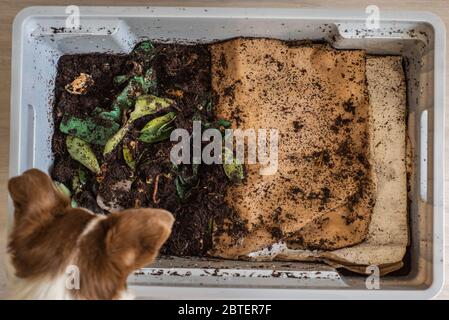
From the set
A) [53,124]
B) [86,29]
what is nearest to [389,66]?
[86,29]

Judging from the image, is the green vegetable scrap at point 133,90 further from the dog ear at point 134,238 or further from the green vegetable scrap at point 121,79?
the dog ear at point 134,238

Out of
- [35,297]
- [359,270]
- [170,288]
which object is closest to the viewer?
[35,297]

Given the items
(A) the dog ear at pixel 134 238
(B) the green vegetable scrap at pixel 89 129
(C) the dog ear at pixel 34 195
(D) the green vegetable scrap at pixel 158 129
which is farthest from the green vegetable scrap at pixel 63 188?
(A) the dog ear at pixel 134 238

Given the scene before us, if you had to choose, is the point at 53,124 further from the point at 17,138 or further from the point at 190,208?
the point at 190,208

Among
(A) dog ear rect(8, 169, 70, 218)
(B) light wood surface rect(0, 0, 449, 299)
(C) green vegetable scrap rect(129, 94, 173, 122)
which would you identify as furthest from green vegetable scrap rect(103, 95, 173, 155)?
(A) dog ear rect(8, 169, 70, 218)

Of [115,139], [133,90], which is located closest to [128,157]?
[115,139]

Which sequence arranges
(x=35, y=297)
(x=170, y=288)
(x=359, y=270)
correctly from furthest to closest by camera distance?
(x=359, y=270), (x=170, y=288), (x=35, y=297)

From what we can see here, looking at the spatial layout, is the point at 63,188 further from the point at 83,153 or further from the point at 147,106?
the point at 147,106
